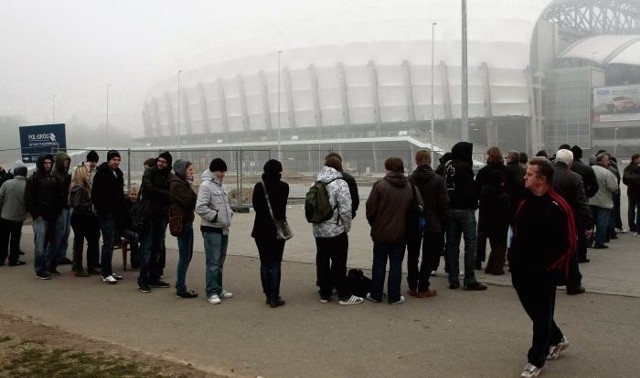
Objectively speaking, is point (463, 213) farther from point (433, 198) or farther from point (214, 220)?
point (214, 220)

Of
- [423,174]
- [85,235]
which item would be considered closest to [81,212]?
[85,235]

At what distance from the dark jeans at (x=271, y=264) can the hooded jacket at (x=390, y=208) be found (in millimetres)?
1160

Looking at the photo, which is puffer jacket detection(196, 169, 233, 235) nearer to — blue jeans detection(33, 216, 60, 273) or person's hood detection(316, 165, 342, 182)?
person's hood detection(316, 165, 342, 182)

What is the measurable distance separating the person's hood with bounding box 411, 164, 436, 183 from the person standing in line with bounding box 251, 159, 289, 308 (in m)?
1.73

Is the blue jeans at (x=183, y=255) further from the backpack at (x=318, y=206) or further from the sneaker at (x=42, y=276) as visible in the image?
the sneaker at (x=42, y=276)

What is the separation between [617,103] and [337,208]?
70.5 meters

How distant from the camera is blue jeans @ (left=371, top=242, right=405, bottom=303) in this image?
22.0 feet

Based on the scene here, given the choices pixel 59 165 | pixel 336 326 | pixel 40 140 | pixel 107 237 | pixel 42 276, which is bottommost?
pixel 336 326

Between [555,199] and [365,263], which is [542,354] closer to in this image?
[555,199]

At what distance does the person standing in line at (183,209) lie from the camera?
711 cm

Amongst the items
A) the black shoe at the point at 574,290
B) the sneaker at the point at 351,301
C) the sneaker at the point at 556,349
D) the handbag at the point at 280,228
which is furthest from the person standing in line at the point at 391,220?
the sneaker at the point at 556,349

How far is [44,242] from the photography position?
8.45 m

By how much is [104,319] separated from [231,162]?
16.1 metres

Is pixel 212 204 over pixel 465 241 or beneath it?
over
